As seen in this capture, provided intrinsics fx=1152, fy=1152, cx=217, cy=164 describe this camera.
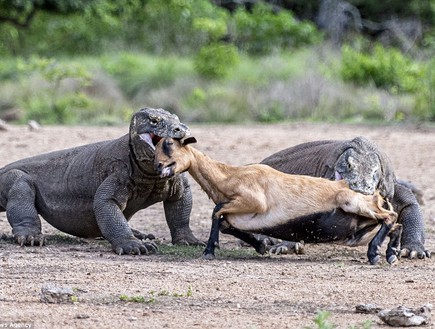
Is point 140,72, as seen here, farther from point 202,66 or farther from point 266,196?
point 266,196

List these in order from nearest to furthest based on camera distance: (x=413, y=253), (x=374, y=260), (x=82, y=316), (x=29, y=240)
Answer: (x=82, y=316) → (x=374, y=260) → (x=413, y=253) → (x=29, y=240)

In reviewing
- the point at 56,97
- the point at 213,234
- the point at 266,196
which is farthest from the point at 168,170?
the point at 56,97

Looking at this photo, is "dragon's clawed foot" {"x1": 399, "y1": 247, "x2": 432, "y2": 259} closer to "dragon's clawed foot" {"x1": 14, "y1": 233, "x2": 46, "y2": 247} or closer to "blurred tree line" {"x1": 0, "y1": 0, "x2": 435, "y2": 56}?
"dragon's clawed foot" {"x1": 14, "y1": 233, "x2": 46, "y2": 247}

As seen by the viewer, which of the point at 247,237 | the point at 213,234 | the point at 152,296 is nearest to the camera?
the point at 152,296

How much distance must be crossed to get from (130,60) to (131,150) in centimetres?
1877

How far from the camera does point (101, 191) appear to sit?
31.3 ft

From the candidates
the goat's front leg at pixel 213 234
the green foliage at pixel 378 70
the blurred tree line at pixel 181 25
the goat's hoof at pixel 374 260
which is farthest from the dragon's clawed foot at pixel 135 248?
the blurred tree line at pixel 181 25

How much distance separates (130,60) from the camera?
2809 centimetres

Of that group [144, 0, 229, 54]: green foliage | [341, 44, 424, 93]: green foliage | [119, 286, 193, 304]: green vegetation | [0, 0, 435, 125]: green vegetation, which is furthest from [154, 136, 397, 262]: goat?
[144, 0, 229, 54]: green foliage

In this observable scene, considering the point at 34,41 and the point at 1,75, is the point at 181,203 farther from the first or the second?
the point at 34,41

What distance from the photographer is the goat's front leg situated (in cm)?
850

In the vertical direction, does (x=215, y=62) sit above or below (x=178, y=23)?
above

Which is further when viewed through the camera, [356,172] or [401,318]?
[356,172]

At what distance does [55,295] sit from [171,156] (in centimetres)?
194
